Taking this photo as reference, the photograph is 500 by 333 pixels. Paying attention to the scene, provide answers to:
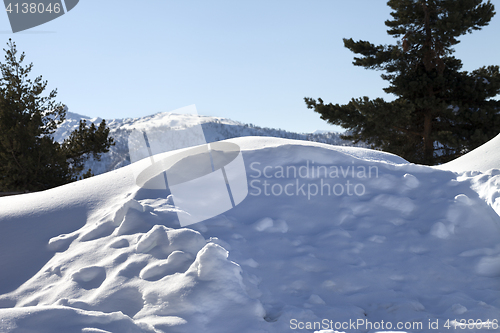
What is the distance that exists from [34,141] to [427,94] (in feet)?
48.2

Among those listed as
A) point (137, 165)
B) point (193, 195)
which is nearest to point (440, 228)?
point (193, 195)

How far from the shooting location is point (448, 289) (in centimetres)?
262

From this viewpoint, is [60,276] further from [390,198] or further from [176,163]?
[390,198]

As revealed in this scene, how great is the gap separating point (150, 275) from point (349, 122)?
40.6 feet

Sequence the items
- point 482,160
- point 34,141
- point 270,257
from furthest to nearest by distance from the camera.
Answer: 1. point 34,141
2. point 482,160
3. point 270,257

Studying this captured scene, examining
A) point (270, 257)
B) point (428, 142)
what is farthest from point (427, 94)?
point (270, 257)

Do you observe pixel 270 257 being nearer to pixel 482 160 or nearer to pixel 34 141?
pixel 482 160

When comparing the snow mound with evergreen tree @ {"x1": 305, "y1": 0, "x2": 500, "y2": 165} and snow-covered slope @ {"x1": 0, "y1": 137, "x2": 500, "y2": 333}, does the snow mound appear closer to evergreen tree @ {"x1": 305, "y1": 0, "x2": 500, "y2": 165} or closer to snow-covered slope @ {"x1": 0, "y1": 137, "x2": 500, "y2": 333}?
snow-covered slope @ {"x1": 0, "y1": 137, "x2": 500, "y2": 333}

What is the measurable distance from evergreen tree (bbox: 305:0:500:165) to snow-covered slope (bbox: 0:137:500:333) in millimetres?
9891

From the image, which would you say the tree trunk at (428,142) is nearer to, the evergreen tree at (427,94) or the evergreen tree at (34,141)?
the evergreen tree at (427,94)

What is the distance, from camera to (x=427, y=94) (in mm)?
13789

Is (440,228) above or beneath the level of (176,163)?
beneath

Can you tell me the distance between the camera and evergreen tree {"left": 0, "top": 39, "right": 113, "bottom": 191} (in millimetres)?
12430

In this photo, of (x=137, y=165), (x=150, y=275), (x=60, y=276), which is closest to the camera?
(x=150, y=275)
